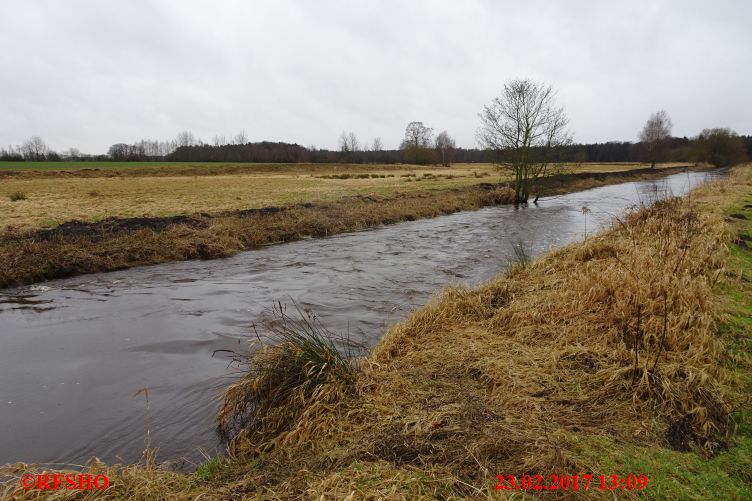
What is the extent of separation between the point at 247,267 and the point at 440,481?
11.1m

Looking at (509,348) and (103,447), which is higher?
(509,348)

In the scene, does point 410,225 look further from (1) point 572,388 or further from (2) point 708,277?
(1) point 572,388

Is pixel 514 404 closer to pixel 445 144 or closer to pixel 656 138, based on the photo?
pixel 656 138

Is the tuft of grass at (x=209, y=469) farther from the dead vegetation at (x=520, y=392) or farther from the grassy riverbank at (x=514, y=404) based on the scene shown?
the dead vegetation at (x=520, y=392)

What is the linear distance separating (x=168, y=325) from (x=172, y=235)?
7797mm

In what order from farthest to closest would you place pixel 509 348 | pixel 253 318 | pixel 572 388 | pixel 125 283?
pixel 125 283, pixel 253 318, pixel 509 348, pixel 572 388

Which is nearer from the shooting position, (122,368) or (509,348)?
(509,348)

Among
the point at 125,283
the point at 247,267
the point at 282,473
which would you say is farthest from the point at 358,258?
the point at 282,473

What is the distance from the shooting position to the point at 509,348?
5621 millimetres

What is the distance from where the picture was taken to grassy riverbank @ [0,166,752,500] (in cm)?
321
